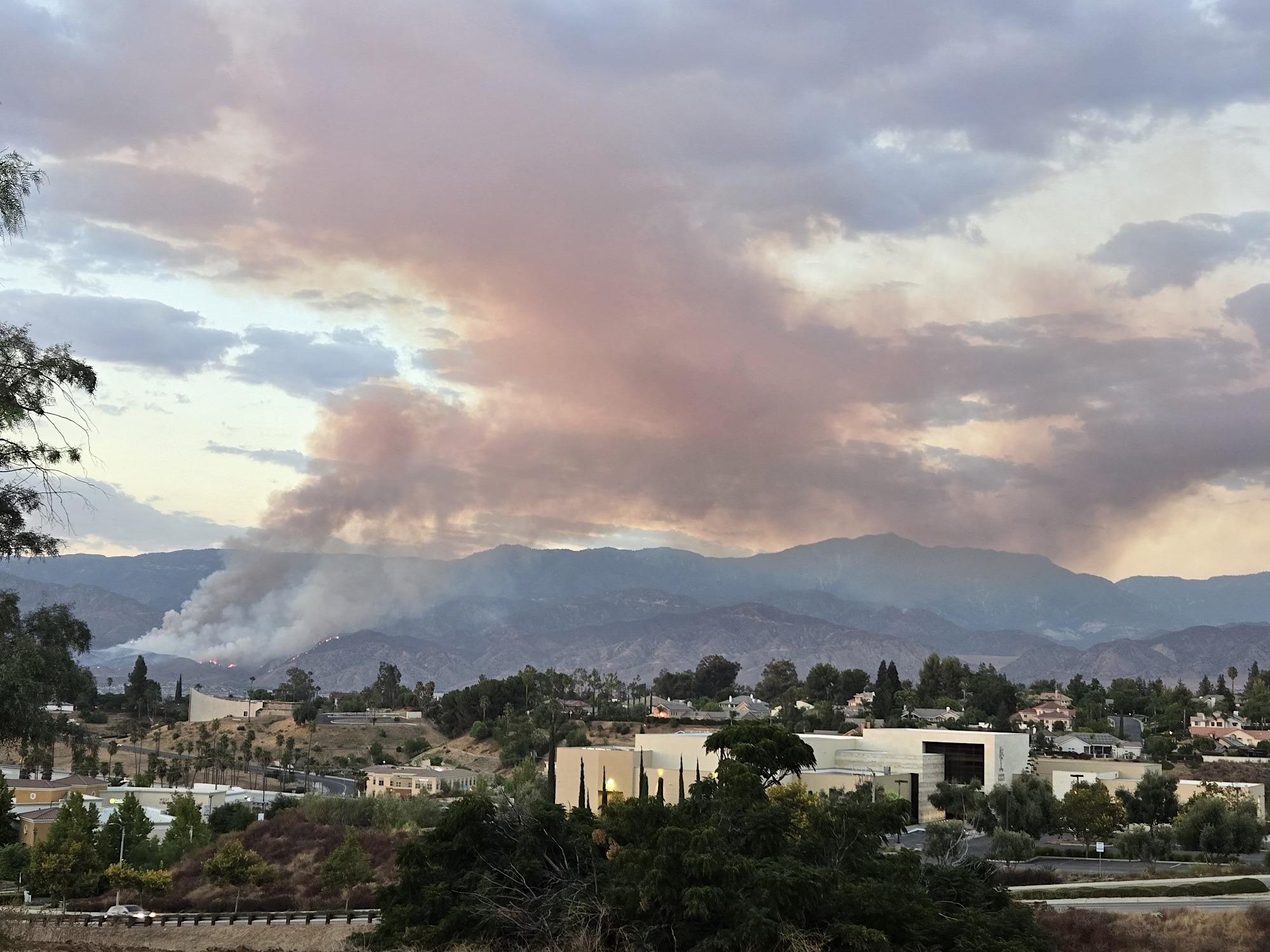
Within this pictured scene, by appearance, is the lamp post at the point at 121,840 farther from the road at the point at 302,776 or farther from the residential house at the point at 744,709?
the residential house at the point at 744,709

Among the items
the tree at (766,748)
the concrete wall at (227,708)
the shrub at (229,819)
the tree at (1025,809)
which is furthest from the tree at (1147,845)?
the concrete wall at (227,708)

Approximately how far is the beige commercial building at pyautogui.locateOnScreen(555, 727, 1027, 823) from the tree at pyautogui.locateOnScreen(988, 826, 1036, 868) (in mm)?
16944

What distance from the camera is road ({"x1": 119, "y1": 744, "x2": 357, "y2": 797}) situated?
11756 centimetres

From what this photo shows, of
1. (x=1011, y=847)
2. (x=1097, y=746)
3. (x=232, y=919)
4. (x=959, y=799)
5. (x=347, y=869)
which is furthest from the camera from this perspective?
(x=1097, y=746)

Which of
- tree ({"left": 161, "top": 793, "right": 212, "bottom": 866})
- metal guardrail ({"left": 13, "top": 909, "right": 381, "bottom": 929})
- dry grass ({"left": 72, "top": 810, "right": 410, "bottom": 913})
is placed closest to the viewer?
metal guardrail ({"left": 13, "top": 909, "right": 381, "bottom": 929})

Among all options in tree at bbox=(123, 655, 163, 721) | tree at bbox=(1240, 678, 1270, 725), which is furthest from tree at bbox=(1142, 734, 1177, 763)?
tree at bbox=(123, 655, 163, 721)

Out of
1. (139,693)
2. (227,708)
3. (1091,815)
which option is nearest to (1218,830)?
(1091,815)

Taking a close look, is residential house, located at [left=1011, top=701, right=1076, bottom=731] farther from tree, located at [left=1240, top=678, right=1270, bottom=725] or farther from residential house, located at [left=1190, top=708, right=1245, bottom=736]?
tree, located at [left=1240, top=678, right=1270, bottom=725]

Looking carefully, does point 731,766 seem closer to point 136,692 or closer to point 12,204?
point 12,204

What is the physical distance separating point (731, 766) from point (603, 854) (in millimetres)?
14148

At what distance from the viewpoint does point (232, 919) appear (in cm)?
5534

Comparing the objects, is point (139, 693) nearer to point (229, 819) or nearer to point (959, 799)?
point (229, 819)

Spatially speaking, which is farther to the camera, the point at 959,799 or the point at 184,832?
the point at 959,799

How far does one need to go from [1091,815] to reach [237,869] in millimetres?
49154
